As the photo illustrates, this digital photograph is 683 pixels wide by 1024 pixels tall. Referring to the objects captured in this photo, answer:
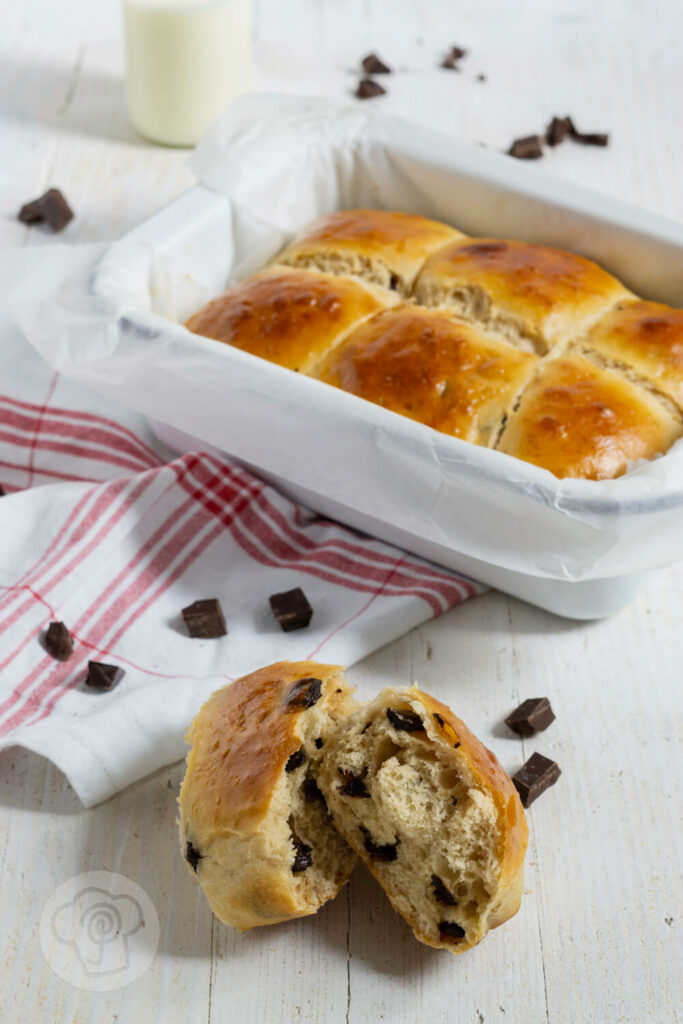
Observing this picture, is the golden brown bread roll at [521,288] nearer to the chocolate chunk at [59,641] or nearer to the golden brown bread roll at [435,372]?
the golden brown bread roll at [435,372]

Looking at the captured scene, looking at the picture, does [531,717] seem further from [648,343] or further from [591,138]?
[591,138]

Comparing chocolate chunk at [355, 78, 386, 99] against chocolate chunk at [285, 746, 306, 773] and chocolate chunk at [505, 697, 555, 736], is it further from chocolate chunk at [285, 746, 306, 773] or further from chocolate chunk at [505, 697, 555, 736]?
chocolate chunk at [285, 746, 306, 773]

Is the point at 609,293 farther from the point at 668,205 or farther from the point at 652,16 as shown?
the point at 652,16

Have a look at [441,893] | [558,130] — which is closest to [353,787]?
[441,893]

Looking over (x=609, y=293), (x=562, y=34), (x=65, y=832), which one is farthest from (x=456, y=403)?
(x=562, y=34)

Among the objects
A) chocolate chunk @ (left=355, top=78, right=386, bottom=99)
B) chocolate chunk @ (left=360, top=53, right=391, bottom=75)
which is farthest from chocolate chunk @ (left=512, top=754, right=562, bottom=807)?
chocolate chunk @ (left=360, top=53, right=391, bottom=75)
